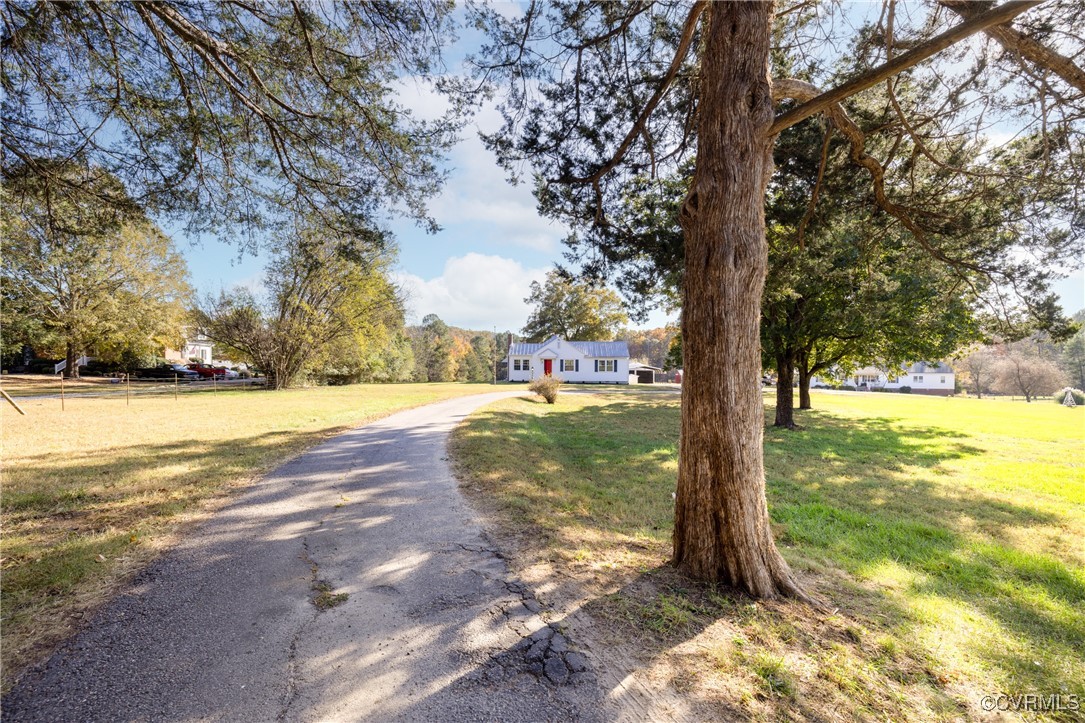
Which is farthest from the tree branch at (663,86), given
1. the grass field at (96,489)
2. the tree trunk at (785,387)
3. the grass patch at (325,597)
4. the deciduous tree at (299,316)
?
the deciduous tree at (299,316)

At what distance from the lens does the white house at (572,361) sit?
146 feet

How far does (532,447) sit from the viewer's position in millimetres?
9758

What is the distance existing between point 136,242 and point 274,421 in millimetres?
24031

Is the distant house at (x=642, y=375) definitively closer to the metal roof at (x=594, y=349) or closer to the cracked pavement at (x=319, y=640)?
the metal roof at (x=594, y=349)

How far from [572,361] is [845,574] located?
41008 mm

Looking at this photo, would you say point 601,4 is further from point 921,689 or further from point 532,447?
point 532,447

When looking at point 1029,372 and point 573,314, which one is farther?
point 573,314

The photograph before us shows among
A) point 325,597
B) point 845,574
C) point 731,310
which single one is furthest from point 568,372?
point 325,597

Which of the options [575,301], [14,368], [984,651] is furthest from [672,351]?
[14,368]

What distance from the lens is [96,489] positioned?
5.73 m
